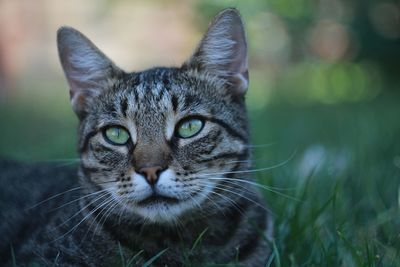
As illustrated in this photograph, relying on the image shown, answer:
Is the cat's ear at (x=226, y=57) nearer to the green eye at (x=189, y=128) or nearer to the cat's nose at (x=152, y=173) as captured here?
the green eye at (x=189, y=128)

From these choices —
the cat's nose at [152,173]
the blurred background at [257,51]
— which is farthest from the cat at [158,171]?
the blurred background at [257,51]

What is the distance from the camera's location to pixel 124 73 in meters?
2.92

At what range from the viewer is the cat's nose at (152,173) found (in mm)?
2371

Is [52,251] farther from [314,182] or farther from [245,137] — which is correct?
[314,182]

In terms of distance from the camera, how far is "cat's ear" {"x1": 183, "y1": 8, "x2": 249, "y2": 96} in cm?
283

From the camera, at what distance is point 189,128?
2.62m

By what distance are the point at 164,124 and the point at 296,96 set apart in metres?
6.84

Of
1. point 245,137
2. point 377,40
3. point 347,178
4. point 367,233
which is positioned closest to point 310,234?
point 367,233

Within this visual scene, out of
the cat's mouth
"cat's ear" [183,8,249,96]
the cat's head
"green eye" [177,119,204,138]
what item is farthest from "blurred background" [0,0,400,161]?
the cat's mouth

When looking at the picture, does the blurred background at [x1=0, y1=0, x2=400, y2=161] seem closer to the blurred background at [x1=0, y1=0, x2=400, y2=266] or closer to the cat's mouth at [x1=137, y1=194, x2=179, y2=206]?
the blurred background at [x1=0, y1=0, x2=400, y2=266]

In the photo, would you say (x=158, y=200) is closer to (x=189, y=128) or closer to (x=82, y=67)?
(x=189, y=128)

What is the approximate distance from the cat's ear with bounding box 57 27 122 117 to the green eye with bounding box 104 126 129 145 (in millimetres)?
302

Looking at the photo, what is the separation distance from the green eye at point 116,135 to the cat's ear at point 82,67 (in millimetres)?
302

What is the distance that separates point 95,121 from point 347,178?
1825mm
